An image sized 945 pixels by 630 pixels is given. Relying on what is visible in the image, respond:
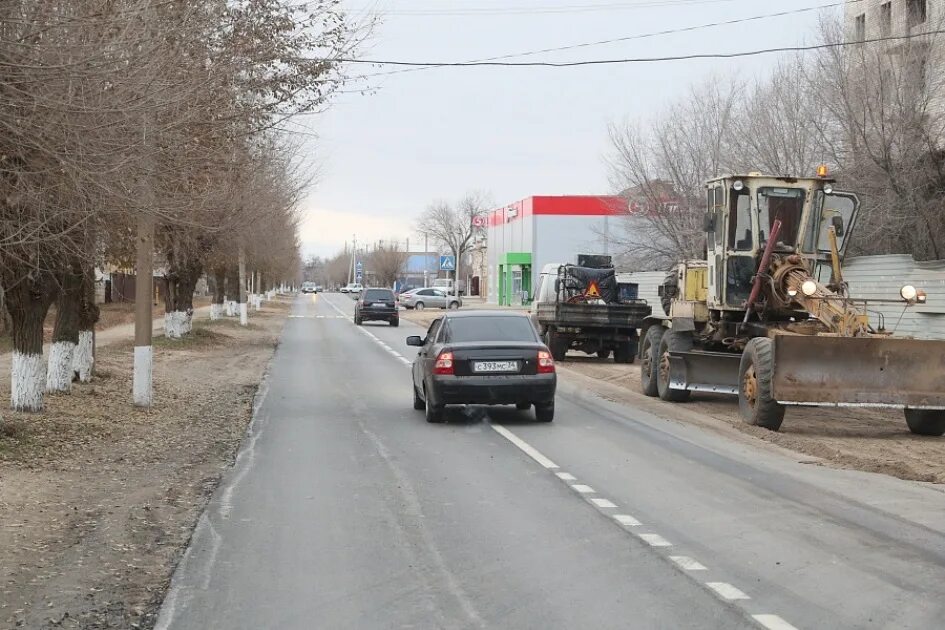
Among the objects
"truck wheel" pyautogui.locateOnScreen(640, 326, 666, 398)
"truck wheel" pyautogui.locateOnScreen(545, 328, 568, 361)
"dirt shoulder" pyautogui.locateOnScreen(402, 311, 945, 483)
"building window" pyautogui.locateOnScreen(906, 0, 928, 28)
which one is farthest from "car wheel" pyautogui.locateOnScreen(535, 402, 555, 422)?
"building window" pyautogui.locateOnScreen(906, 0, 928, 28)

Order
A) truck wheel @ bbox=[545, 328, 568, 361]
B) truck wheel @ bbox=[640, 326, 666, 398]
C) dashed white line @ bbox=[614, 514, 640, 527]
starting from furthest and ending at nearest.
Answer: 1. truck wheel @ bbox=[545, 328, 568, 361]
2. truck wheel @ bbox=[640, 326, 666, 398]
3. dashed white line @ bbox=[614, 514, 640, 527]

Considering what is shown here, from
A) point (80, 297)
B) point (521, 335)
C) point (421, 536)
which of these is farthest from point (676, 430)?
point (80, 297)

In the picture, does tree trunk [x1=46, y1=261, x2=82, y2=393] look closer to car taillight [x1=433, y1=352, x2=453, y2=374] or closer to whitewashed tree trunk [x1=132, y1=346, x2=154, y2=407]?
whitewashed tree trunk [x1=132, y1=346, x2=154, y2=407]

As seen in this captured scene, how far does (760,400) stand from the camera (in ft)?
50.1

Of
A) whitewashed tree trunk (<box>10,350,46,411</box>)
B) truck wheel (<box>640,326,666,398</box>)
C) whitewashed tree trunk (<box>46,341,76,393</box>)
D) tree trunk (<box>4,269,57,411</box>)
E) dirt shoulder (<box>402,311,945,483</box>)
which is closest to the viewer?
dirt shoulder (<box>402,311,945,483</box>)

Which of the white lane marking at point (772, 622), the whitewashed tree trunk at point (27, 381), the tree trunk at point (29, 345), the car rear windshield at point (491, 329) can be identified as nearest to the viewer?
the white lane marking at point (772, 622)

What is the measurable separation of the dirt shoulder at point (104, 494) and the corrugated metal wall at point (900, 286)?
12183mm

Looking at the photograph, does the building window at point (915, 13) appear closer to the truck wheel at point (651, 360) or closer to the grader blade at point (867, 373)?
the truck wheel at point (651, 360)

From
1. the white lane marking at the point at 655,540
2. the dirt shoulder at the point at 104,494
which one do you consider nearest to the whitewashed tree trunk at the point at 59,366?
the dirt shoulder at the point at 104,494

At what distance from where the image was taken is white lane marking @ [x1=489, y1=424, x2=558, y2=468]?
40.2 feet

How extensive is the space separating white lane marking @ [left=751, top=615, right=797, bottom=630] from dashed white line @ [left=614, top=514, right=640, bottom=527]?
105 inches

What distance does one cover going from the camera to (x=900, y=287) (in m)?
23.2

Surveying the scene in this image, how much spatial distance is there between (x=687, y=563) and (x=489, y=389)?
793cm

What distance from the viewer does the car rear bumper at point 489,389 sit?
50.4ft
